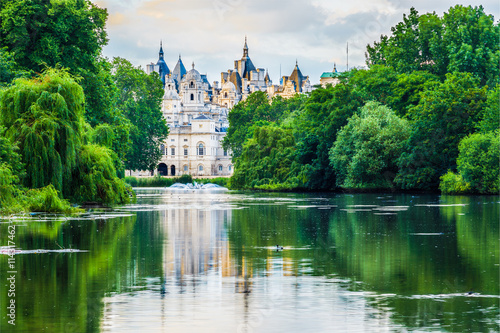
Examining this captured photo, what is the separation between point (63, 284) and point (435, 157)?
44.3m

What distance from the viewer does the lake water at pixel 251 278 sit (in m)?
9.54

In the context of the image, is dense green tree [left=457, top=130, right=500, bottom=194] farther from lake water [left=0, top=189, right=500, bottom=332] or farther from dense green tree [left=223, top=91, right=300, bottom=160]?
dense green tree [left=223, top=91, right=300, bottom=160]

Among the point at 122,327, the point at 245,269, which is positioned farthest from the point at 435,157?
the point at 122,327

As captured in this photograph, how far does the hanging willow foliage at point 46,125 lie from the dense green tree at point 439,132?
28844mm

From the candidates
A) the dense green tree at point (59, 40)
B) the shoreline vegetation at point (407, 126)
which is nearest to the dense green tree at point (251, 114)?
the shoreline vegetation at point (407, 126)

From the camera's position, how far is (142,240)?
738 inches

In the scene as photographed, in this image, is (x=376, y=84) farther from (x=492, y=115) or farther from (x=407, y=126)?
(x=492, y=115)

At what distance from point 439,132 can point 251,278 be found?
1692 inches

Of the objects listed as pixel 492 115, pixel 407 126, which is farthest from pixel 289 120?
pixel 492 115

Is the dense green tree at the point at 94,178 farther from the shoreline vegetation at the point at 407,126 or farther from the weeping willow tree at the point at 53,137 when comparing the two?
the shoreline vegetation at the point at 407,126

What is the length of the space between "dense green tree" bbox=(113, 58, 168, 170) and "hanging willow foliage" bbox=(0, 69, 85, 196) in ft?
146

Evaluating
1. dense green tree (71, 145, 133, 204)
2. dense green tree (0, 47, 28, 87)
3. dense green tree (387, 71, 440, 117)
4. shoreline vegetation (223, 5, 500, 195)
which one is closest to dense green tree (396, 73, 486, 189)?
shoreline vegetation (223, 5, 500, 195)

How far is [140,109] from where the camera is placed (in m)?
78.5

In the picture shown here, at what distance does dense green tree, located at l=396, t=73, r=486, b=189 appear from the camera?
53312 mm
